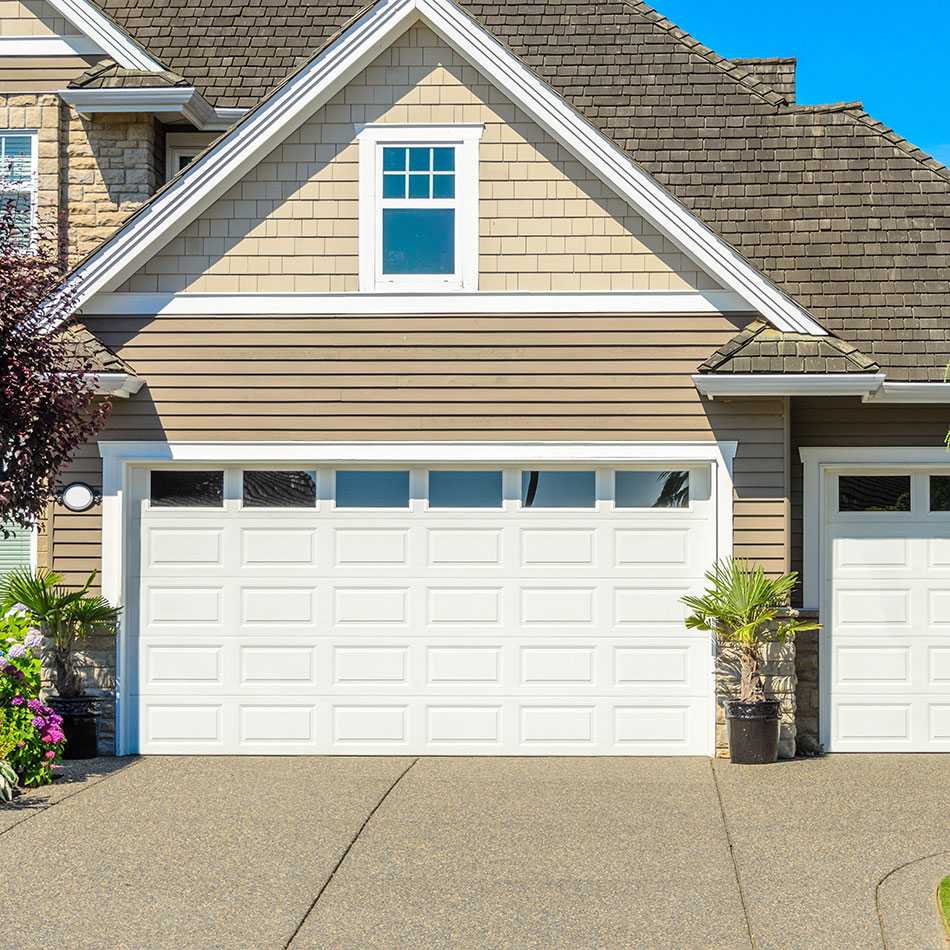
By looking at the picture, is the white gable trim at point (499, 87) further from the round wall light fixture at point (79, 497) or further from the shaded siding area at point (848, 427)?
the round wall light fixture at point (79, 497)

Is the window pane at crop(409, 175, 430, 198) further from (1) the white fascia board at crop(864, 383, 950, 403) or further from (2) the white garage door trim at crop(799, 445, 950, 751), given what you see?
(1) the white fascia board at crop(864, 383, 950, 403)

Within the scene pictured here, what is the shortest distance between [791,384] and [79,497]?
611 centimetres

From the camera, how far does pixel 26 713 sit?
10.3 meters

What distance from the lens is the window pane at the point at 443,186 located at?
11.8m

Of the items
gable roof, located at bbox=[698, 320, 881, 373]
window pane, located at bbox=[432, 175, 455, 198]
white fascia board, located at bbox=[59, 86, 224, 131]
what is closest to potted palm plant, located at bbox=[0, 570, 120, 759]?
window pane, located at bbox=[432, 175, 455, 198]

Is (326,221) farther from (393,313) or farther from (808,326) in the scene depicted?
(808,326)

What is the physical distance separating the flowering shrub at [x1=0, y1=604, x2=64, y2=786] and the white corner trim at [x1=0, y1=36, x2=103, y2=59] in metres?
6.28

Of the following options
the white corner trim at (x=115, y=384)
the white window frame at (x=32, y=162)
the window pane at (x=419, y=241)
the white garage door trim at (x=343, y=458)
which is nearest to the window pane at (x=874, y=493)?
the white garage door trim at (x=343, y=458)

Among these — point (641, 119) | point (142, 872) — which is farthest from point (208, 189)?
point (142, 872)

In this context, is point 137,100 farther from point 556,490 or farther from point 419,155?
point 556,490

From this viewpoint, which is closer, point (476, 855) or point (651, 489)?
point (476, 855)

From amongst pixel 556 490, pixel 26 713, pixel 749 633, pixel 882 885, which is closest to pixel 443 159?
pixel 556 490

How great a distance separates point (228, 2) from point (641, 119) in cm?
487

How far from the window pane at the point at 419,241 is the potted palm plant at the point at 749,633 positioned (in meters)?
3.57
